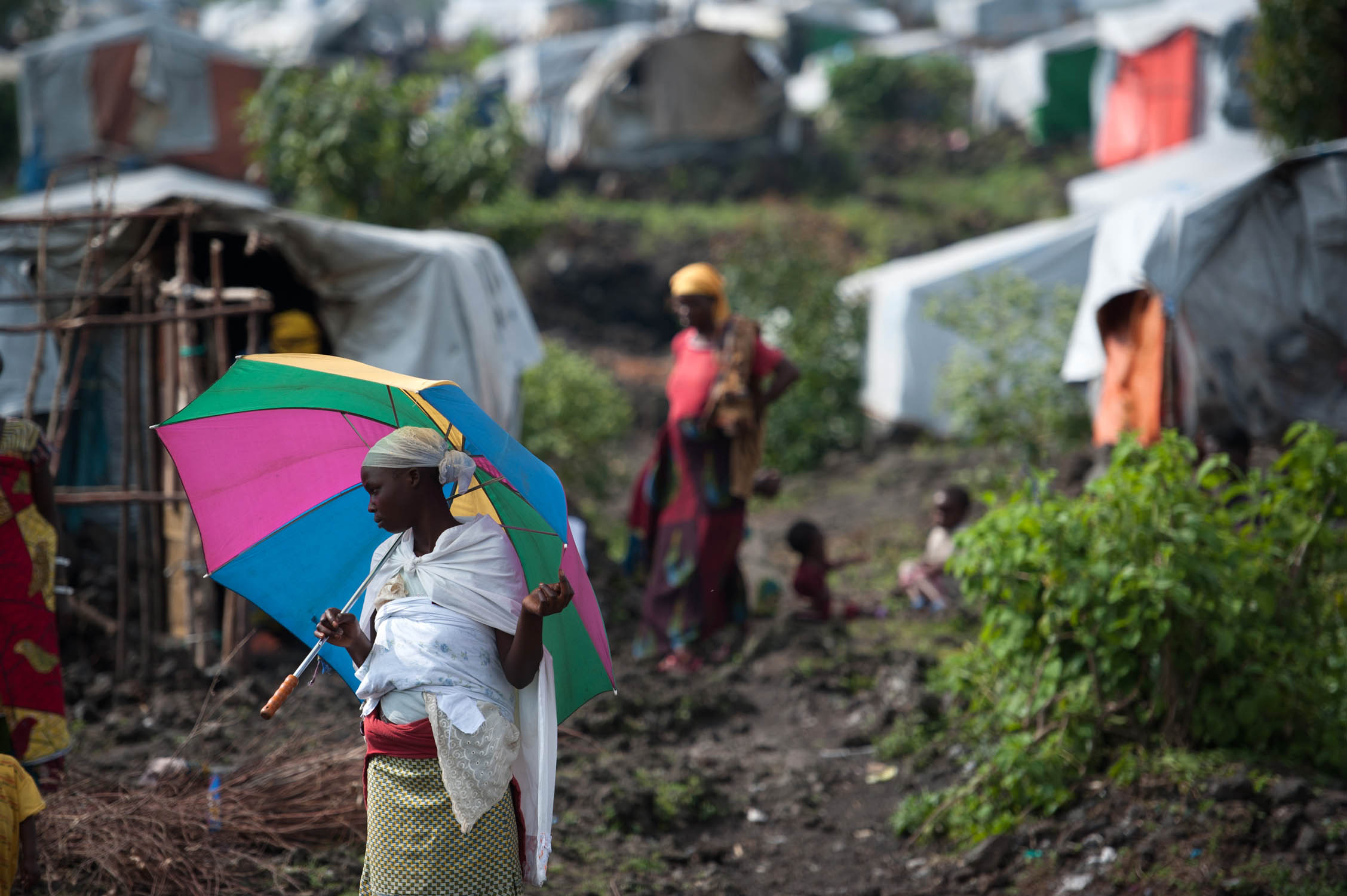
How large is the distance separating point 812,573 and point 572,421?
112 inches

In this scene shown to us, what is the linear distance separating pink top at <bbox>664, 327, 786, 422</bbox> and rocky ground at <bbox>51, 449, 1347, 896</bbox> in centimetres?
130

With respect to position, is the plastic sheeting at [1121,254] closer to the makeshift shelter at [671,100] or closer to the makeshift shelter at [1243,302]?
the makeshift shelter at [1243,302]

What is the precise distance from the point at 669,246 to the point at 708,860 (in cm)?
1442

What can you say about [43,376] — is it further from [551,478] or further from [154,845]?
[551,478]

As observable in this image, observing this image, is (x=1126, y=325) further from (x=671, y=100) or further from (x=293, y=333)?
(x=671, y=100)

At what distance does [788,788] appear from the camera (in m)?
4.70

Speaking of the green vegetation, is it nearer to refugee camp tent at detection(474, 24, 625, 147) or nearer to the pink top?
the pink top

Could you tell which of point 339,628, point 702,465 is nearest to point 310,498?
point 339,628

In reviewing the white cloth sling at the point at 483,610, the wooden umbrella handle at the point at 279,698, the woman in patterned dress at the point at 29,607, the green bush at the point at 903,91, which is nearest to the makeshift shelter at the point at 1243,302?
the white cloth sling at the point at 483,610

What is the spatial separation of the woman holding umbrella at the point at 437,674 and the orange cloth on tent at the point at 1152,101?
16.0 meters

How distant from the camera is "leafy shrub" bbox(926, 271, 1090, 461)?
8.12 m

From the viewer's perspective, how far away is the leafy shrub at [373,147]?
9.16m

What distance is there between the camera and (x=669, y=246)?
17.8m

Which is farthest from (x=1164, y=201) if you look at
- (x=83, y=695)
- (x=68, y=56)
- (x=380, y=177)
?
(x=68, y=56)
